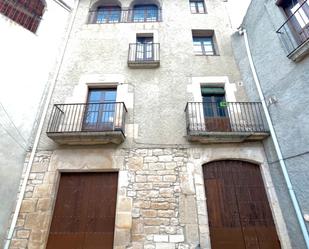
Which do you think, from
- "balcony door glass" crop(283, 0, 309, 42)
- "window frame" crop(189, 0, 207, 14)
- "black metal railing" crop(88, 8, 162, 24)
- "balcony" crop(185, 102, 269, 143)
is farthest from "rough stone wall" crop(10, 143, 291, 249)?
"window frame" crop(189, 0, 207, 14)

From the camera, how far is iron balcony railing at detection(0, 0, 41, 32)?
231 inches

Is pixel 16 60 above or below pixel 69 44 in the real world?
below

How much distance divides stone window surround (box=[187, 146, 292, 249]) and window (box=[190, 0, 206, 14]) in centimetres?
681

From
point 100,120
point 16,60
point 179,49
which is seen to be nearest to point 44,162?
point 100,120

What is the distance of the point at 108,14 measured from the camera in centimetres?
862

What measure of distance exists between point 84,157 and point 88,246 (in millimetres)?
2170

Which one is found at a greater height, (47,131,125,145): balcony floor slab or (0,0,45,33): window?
(0,0,45,33): window

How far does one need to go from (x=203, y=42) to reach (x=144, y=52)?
2636 millimetres

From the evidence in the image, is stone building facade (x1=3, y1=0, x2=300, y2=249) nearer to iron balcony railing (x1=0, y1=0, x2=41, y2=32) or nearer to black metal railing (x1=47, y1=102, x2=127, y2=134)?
black metal railing (x1=47, y1=102, x2=127, y2=134)

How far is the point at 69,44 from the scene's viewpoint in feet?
23.9

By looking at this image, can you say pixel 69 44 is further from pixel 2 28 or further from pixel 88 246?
pixel 88 246

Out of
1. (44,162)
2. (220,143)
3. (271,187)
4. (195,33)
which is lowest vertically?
(271,187)

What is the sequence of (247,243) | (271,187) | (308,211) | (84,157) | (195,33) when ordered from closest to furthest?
(308,211) < (247,243) < (271,187) < (84,157) < (195,33)

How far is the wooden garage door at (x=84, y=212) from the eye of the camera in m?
4.41
